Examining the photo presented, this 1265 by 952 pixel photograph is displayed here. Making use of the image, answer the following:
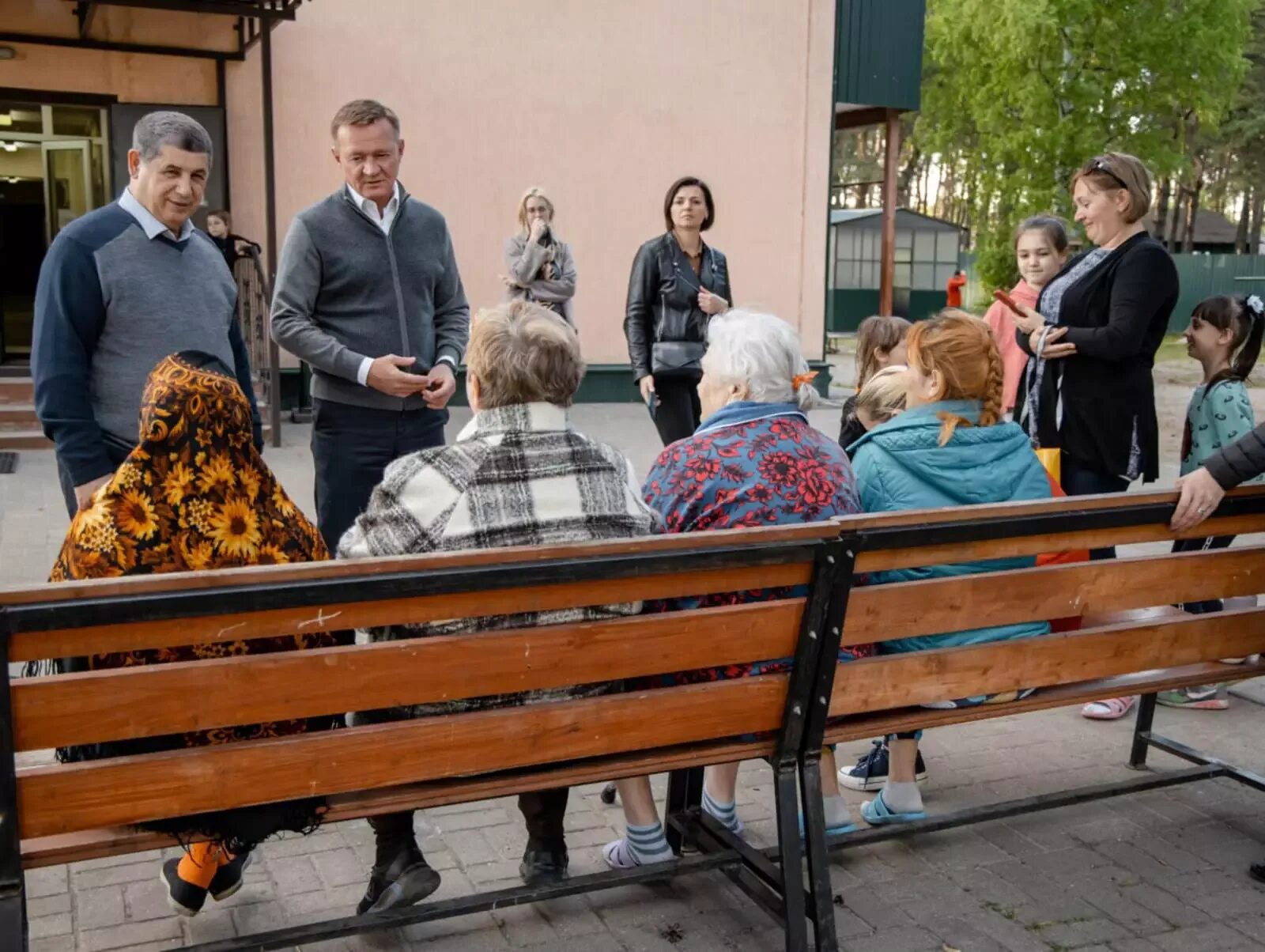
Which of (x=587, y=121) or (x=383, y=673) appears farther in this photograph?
(x=587, y=121)

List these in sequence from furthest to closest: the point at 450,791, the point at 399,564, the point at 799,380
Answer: the point at 799,380
the point at 450,791
the point at 399,564

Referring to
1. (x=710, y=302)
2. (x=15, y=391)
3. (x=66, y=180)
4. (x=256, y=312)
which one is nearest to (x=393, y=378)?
(x=710, y=302)

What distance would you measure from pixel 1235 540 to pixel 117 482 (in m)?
6.08

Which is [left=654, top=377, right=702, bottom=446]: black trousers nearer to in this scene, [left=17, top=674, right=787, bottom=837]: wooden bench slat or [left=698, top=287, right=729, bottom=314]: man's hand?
[left=698, top=287, right=729, bottom=314]: man's hand

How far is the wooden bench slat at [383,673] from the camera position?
2.23 meters

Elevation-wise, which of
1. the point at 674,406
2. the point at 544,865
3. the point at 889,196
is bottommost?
the point at 544,865

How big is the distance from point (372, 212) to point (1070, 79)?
2379 cm

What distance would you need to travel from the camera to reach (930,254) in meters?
35.4

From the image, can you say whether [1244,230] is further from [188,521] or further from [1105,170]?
[188,521]

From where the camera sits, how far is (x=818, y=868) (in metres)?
2.92

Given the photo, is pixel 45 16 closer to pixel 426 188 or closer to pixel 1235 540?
pixel 426 188

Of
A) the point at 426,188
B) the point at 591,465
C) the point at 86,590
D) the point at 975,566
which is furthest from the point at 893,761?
the point at 426,188

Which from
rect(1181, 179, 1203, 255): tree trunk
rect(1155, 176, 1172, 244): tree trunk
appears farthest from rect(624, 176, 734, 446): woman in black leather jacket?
rect(1181, 179, 1203, 255): tree trunk

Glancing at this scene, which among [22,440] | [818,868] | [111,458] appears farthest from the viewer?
[22,440]
